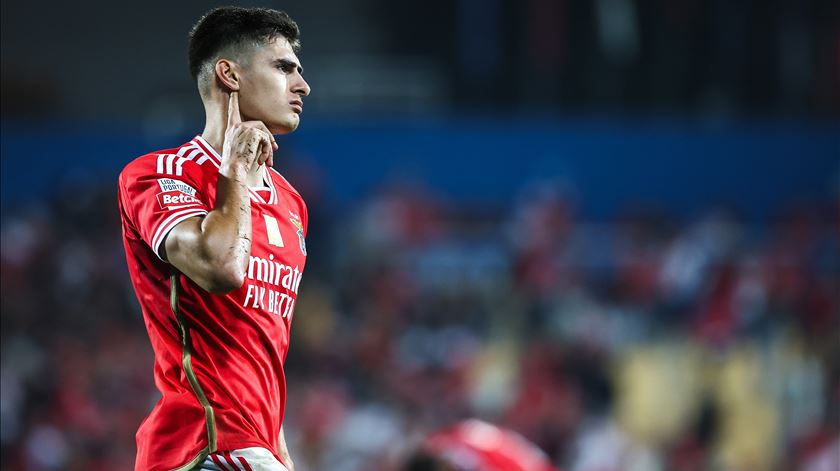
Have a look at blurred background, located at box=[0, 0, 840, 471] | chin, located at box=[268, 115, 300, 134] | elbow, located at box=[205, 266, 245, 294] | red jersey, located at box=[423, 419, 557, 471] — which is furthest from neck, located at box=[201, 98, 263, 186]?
blurred background, located at box=[0, 0, 840, 471]

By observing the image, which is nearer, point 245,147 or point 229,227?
point 229,227

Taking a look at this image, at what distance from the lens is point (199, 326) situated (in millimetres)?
2877

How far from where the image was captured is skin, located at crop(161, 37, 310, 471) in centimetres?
268

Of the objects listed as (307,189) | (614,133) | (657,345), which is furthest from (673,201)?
(307,189)

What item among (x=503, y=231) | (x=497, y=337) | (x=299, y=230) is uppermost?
(x=503, y=231)

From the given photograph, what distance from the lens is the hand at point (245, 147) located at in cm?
283

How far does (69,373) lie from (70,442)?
57 cm

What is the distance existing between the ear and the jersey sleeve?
242 millimetres

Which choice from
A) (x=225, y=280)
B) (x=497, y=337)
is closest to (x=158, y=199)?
(x=225, y=280)

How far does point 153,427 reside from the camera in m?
2.86

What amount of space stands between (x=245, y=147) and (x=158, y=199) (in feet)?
0.83

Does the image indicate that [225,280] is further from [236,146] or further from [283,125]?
[283,125]

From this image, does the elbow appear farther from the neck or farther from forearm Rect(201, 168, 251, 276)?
the neck

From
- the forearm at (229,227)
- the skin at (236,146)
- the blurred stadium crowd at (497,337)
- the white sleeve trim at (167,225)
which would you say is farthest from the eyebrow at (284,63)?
the blurred stadium crowd at (497,337)
